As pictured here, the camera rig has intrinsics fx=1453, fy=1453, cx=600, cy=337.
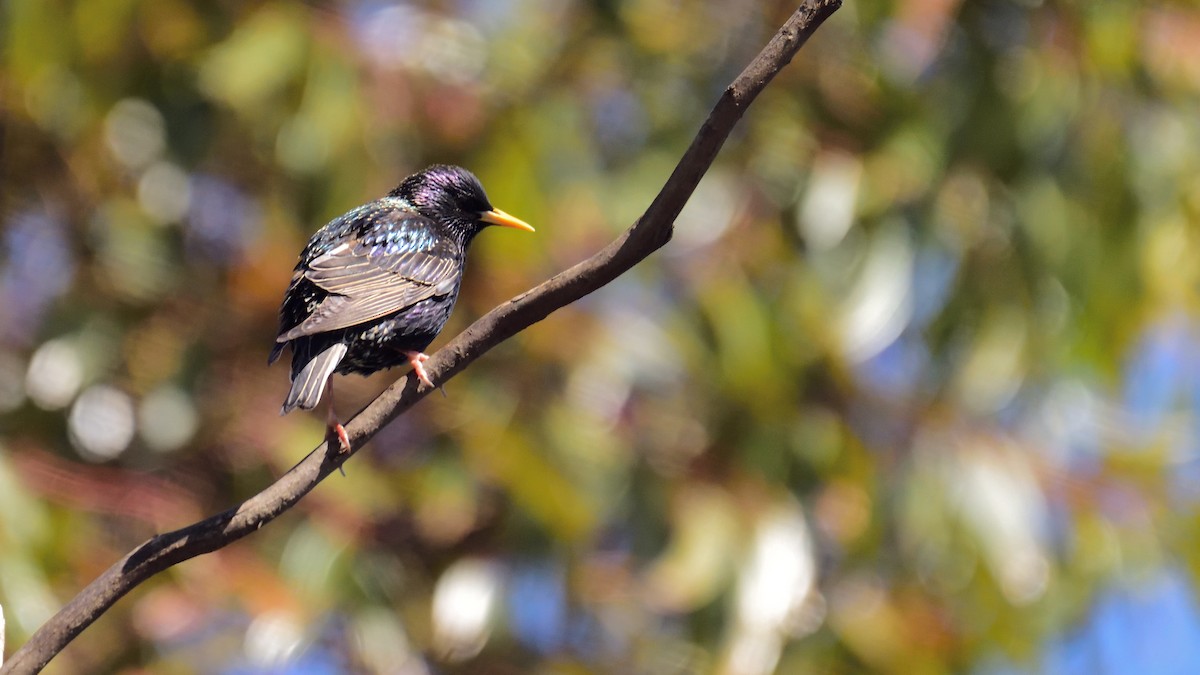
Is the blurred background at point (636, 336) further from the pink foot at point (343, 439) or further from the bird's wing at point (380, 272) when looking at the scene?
the pink foot at point (343, 439)

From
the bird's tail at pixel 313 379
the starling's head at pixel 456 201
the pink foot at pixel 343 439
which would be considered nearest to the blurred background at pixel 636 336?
the starling's head at pixel 456 201

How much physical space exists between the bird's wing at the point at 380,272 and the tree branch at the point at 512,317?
91 cm

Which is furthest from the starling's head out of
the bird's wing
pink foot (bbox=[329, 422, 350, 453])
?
pink foot (bbox=[329, 422, 350, 453])

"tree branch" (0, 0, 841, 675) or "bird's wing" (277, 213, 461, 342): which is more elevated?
"tree branch" (0, 0, 841, 675)

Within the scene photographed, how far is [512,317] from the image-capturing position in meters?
2.35

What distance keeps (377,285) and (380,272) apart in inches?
3.8

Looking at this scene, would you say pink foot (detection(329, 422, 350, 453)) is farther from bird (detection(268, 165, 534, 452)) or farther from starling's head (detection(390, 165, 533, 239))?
starling's head (detection(390, 165, 533, 239))

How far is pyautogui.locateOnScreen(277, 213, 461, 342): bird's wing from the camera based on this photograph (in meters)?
3.38

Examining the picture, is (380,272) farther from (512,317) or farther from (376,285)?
(512,317)

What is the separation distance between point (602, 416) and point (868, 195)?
1.47 metres

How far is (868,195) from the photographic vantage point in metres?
6.10

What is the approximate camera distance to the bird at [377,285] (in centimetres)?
336

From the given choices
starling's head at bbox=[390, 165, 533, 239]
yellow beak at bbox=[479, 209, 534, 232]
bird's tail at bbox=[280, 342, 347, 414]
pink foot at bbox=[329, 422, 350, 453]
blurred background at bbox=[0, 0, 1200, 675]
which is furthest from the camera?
blurred background at bbox=[0, 0, 1200, 675]

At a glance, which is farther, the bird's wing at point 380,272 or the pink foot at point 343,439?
the bird's wing at point 380,272
